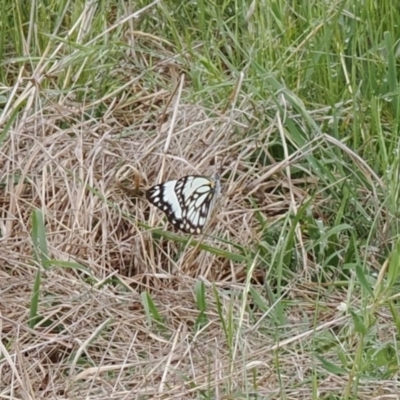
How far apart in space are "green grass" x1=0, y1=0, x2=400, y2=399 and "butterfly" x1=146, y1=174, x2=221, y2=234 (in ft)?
0.15

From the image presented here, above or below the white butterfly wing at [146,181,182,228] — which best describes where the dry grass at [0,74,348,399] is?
below

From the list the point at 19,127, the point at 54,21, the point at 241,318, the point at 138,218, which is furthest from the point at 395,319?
the point at 54,21

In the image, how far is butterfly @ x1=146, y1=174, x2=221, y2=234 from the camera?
8.89 ft

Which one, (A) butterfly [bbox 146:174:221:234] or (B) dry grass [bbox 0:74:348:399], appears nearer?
(B) dry grass [bbox 0:74:348:399]

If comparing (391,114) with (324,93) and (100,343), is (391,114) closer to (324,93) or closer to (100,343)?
(324,93)

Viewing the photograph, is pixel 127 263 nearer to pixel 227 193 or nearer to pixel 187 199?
pixel 187 199

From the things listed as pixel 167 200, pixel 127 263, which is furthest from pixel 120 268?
pixel 167 200

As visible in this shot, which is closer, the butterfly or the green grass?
the green grass

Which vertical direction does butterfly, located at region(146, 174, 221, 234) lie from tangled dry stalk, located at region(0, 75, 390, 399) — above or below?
above

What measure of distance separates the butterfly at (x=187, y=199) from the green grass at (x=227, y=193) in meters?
0.05

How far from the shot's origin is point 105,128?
3.16m

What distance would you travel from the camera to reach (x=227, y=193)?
2.88 metres

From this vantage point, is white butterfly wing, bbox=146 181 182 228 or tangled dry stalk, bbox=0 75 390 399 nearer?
tangled dry stalk, bbox=0 75 390 399

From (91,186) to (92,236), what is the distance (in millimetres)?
182
